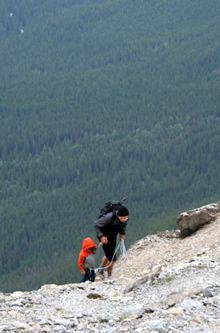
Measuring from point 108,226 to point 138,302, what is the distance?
4.55 meters

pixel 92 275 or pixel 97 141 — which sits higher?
pixel 92 275

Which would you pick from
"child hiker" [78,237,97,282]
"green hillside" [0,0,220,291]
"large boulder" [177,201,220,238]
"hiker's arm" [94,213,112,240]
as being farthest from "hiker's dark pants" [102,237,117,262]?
"green hillside" [0,0,220,291]

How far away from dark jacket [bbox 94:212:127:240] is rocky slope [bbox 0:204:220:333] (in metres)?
0.63

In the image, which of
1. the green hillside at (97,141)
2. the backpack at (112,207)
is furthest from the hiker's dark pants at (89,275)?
the green hillside at (97,141)

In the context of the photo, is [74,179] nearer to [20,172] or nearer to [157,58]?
[20,172]

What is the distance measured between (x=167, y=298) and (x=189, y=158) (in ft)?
420

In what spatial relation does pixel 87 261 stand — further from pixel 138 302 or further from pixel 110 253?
pixel 138 302

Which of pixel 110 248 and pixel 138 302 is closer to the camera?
pixel 138 302

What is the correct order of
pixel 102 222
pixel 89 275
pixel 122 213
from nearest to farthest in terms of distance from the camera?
pixel 122 213 → pixel 102 222 → pixel 89 275

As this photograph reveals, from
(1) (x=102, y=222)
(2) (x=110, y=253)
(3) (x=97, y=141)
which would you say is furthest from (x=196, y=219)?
(3) (x=97, y=141)

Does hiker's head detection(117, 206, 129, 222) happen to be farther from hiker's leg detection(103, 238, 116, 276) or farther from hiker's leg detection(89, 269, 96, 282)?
hiker's leg detection(89, 269, 96, 282)

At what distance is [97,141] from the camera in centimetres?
15250

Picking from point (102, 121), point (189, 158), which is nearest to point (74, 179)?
point (189, 158)

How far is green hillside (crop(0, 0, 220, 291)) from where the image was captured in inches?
4171
